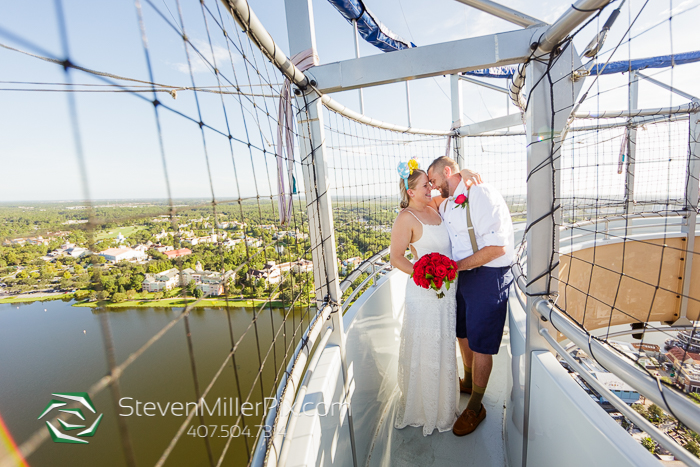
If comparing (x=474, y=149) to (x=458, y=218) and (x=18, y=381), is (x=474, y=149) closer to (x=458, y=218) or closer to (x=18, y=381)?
(x=458, y=218)

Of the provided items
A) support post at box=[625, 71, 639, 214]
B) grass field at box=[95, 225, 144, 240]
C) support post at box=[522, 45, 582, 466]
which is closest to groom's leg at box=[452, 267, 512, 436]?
support post at box=[522, 45, 582, 466]

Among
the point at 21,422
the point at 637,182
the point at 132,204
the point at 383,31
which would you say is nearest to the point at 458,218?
the point at 132,204

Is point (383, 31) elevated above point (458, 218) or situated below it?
above

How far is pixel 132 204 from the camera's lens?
35.7 inches

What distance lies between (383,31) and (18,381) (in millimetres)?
20238

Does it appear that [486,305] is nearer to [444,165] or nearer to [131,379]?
[444,165]

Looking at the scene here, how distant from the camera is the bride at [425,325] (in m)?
1.88

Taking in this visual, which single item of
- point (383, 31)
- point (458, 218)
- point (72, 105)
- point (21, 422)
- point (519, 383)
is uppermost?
point (383, 31)

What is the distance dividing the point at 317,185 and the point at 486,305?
1.21m

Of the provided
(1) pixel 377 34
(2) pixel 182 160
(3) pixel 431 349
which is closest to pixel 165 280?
(2) pixel 182 160

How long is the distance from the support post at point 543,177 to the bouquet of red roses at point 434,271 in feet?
1.39

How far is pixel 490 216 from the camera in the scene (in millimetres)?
1723

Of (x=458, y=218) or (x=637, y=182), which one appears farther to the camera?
(x=637, y=182)

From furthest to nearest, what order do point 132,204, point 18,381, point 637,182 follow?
point 18,381, point 637,182, point 132,204
